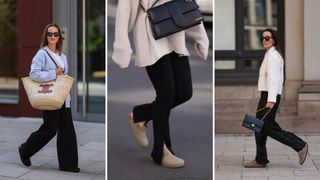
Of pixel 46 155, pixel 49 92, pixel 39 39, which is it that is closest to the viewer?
pixel 49 92

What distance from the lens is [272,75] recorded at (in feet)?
22.0

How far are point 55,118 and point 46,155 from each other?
1.29m

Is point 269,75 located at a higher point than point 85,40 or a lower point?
lower

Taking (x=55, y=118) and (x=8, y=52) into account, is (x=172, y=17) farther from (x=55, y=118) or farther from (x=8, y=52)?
(x=8, y=52)

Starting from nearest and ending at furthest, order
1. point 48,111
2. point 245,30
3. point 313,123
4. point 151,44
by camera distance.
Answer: point 151,44, point 48,111, point 313,123, point 245,30

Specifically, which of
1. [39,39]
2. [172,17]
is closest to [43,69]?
[172,17]

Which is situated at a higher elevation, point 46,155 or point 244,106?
point 244,106

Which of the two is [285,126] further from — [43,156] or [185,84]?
[185,84]

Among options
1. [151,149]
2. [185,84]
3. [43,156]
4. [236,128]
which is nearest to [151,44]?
[185,84]

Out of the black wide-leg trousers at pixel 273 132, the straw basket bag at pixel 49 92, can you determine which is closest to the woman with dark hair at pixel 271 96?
the black wide-leg trousers at pixel 273 132

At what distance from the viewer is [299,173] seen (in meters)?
6.68

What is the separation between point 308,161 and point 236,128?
242cm

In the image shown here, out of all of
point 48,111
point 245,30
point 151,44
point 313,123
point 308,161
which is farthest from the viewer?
point 245,30

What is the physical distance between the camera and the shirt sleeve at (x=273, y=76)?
6699 millimetres
